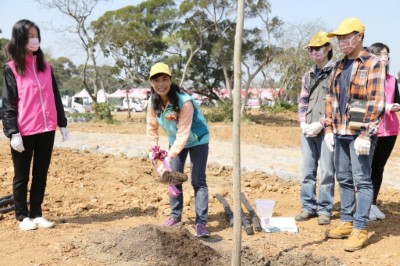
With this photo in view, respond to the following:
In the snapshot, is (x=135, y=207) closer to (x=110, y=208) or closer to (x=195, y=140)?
(x=110, y=208)

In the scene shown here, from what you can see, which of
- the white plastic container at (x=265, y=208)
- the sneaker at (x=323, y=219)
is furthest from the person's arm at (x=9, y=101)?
the sneaker at (x=323, y=219)

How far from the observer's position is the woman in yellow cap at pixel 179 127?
3842 mm

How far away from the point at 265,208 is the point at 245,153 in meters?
5.21

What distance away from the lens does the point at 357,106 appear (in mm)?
3695

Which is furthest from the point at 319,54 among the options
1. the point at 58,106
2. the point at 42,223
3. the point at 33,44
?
the point at 42,223

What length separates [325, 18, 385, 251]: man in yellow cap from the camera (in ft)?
11.8

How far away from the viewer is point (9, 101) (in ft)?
12.9

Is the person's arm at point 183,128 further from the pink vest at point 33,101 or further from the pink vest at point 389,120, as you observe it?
the pink vest at point 389,120

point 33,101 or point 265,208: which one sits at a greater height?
point 33,101

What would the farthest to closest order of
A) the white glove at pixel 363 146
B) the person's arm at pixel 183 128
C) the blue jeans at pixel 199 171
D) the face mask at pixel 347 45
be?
the blue jeans at pixel 199 171
the person's arm at pixel 183 128
the face mask at pixel 347 45
the white glove at pixel 363 146

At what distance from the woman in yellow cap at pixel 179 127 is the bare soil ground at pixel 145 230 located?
0.34 meters

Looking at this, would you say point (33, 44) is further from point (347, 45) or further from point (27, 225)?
point (347, 45)

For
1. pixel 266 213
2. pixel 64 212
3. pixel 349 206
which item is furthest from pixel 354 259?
pixel 64 212

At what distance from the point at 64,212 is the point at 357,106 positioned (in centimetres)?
317
